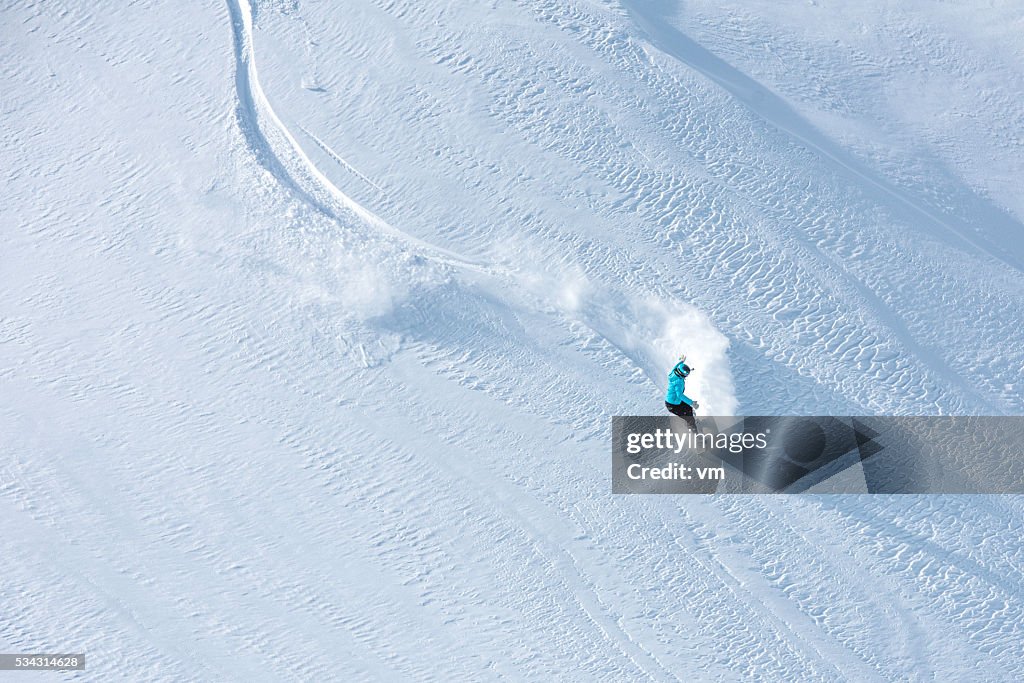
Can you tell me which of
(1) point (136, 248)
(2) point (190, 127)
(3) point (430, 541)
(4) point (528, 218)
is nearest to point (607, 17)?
(4) point (528, 218)

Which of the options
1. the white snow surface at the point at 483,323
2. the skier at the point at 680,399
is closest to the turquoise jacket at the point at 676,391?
the skier at the point at 680,399

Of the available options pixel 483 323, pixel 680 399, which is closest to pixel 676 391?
pixel 680 399

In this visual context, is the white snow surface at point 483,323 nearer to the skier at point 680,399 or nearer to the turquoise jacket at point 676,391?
the skier at point 680,399

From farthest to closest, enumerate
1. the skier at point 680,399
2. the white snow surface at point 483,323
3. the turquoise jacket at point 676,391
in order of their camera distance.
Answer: the turquoise jacket at point 676,391 → the skier at point 680,399 → the white snow surface at point 483,323

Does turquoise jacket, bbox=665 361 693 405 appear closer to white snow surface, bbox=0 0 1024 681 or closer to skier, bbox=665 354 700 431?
skier, bbox=665 354 700 431

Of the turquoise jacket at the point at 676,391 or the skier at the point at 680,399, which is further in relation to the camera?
the turquoise jacket at the point at 676,391

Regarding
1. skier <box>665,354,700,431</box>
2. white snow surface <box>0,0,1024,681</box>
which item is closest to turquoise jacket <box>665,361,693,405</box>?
skier <box>665,354,700,431</box>
